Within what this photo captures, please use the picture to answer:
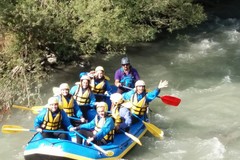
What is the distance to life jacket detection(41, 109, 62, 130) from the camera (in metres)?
7.95

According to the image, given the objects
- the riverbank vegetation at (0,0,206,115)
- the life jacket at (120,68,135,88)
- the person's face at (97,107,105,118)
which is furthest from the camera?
the riverbank vegetation at (0,0,206,115)

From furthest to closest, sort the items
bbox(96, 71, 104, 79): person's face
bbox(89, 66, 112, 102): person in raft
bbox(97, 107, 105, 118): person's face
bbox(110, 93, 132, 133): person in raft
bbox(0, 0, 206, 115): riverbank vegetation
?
bbox(0, 0, 206, 115): riverbank vegetation, bbox(89, 66, 112, 102): person in raft, bbox(96, 71, 104, 79): person's face, bbox(110, 93, 132, 133): person in raft, bbox(97, 107, 105, 118): person's face

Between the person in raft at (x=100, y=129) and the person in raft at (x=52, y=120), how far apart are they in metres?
0.28

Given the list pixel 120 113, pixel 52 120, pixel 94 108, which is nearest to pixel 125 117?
pixel 120 113

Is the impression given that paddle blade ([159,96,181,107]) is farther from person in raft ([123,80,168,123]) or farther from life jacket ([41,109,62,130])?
life jacket ([41,109,62,130])

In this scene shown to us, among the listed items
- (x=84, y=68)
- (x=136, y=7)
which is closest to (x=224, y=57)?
(x=136, y=7)

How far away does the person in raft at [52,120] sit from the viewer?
7.86m

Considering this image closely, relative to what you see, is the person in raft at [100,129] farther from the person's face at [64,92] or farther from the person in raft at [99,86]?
the person in raft at [99,86]

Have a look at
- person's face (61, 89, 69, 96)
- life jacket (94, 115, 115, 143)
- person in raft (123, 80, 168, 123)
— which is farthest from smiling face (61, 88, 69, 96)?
person in raft (123, 80, 168, 123)

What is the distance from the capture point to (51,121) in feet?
26.1

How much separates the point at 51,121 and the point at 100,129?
3.11ft

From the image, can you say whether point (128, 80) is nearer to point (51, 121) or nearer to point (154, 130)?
point (154, 130)

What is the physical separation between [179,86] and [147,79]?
103cm

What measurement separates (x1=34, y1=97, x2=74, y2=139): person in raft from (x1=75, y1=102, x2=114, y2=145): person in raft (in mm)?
276
